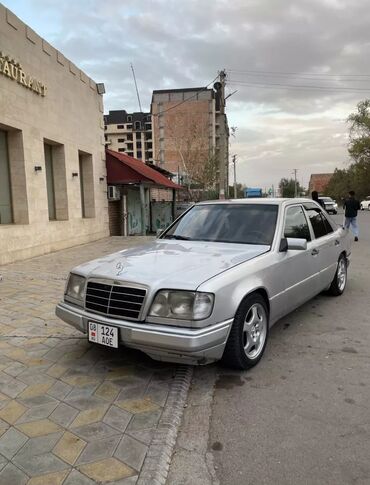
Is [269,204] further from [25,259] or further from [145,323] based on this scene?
[25,259]

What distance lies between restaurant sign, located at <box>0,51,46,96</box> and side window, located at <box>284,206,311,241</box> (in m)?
8.10

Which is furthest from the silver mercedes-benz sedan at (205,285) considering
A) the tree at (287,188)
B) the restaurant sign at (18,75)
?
the tree at (287,188)

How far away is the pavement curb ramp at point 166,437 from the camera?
2395 millimetres

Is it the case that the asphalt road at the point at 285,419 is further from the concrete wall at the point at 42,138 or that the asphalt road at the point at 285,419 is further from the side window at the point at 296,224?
the concrete wall at the point at 42,138

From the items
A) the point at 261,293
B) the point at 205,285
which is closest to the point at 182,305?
the point at 205,285

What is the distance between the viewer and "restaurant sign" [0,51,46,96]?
969 cm

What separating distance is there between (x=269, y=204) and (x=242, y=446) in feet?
9.77

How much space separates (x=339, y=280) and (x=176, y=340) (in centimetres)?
424

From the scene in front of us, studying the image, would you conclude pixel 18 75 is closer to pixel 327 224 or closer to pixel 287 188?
pixel 327 224

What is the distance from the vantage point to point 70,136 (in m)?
13.4

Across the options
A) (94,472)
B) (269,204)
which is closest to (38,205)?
(269,204)

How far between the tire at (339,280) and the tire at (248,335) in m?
2.81

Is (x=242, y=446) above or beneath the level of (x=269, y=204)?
beneath

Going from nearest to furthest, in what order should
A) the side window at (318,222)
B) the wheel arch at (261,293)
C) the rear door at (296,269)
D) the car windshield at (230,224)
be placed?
the wheel arch at (261,293) → the rear door at (296,269) → the car windshield at (230,224) → the side window at (318,222)
